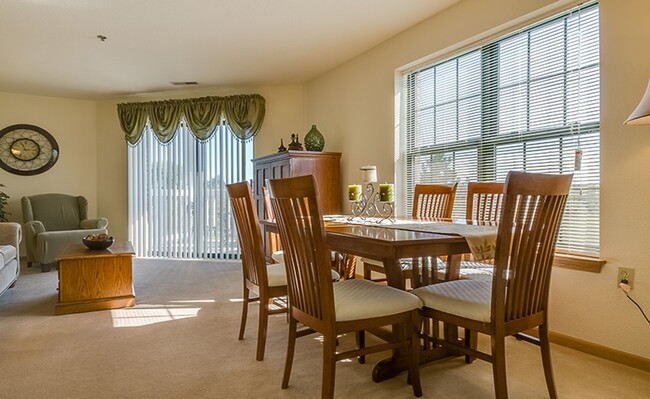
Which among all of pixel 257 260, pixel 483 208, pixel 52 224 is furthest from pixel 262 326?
pixel 52 224

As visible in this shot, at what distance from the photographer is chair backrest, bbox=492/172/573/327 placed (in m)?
1.43

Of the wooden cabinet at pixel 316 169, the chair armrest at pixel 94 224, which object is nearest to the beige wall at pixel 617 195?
the wooden cabinet at pixel 316 169

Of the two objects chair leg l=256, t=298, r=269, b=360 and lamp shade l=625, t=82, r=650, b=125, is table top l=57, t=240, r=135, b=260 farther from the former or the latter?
lamp shade l=625, t=82, r=650, b=125

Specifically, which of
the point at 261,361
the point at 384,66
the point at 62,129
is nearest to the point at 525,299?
the point at 261,361

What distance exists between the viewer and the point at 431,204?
2.98 meters

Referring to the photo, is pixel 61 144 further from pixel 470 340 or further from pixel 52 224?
pixel 470 340

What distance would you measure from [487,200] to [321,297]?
144 centimetres

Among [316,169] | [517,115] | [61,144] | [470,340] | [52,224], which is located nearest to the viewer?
[470,340]

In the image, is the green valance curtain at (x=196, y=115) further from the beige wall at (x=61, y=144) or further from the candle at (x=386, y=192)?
the candle at (x=386, y=192)

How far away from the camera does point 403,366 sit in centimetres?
202

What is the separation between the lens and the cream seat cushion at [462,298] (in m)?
1.59

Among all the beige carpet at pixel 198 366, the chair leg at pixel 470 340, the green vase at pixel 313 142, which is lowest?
the beige carpet at pixel 198 366

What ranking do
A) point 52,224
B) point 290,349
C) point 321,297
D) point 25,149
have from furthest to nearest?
point 25,149 < point 52,224 < point 290,349 < point 321,297

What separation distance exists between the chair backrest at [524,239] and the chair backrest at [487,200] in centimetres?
87
